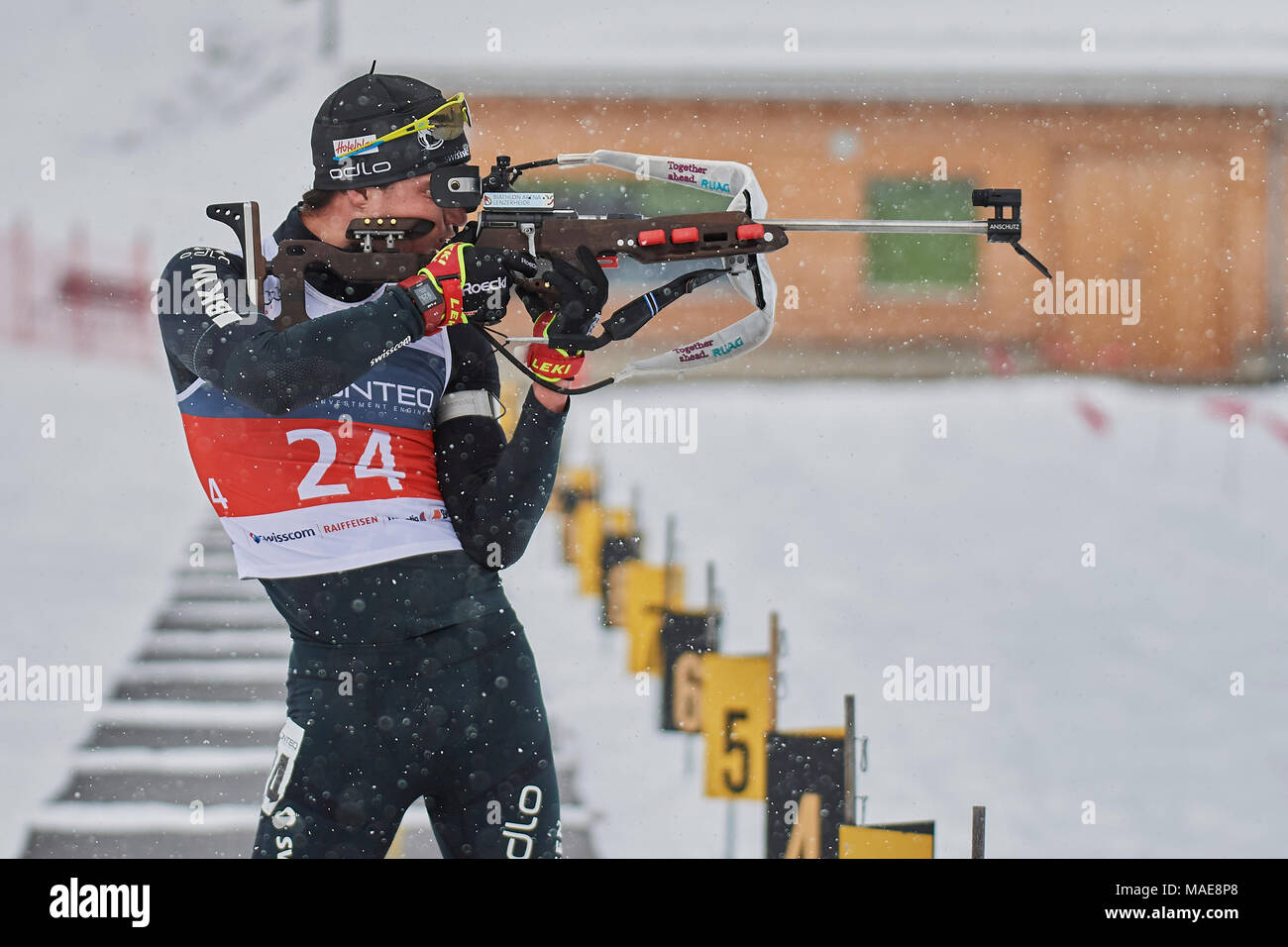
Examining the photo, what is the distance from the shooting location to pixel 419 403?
2533mm

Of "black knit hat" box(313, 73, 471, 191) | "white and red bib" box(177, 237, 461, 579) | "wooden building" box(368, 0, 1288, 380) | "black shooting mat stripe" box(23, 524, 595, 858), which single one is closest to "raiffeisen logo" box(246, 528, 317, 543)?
"white and red bib" box(177, 237, 461, 579)

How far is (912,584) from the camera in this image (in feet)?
30.6

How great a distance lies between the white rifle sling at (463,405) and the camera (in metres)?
2.61

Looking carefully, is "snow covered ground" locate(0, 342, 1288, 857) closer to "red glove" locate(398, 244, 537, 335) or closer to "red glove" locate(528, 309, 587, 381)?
"red glove" locate(528, 309, 587, 381)

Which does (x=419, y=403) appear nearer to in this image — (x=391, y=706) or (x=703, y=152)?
(x=391, y=706)

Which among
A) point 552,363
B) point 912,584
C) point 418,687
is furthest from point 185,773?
point 912,584

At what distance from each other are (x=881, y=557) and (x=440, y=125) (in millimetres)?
7926

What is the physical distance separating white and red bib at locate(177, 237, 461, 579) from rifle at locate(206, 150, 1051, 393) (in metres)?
0.22

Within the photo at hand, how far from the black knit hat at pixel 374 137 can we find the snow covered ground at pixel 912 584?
10.3 feet

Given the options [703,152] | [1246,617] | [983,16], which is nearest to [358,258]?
[1246,617]

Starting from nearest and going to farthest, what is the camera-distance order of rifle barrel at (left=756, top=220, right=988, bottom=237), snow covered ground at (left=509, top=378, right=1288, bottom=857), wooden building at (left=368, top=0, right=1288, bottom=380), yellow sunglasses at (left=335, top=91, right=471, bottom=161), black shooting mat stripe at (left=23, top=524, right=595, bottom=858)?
yellow sunglasses at (left=335, top=91, right=471, bottom=161), rifle barrel at (left=756, top=220, right=988, bottom=237), black shooting mat stripe at (left=23, top=524, right=595, bottom=858), snow covered ground at (left=509, top=378, right=1288, bottom=857), wooden building at (left=368, top=0, right=1288, bottom=380)

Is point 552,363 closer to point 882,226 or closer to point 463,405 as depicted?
point 463,405

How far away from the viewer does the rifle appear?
2.54 metres

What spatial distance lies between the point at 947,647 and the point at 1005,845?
2984 mm
